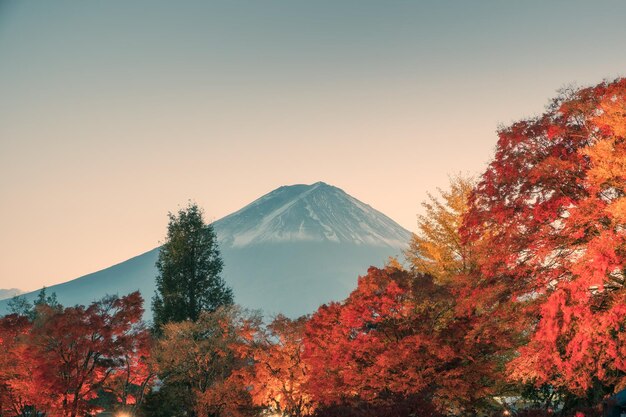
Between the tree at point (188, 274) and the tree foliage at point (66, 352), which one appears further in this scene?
the tree at point (188, 274)

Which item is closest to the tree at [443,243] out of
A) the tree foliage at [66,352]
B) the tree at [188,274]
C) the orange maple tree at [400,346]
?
the orange maple tree at [400,346]

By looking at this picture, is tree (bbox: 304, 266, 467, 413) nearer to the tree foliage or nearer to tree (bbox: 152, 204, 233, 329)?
the tree foliage

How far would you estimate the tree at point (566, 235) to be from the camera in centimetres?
1227

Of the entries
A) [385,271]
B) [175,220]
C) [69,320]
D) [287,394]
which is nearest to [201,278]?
[175,220]

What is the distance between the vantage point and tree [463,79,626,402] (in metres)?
12.3

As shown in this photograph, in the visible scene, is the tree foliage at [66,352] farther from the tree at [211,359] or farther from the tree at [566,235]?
the tree at [566,235]

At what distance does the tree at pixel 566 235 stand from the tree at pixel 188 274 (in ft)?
114

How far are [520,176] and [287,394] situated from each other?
18322 mm

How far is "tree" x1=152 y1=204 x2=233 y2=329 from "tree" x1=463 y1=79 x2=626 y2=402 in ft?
114

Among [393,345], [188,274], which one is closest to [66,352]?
[393,345]

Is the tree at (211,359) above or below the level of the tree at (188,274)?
below

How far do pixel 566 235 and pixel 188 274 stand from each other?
3957 cm

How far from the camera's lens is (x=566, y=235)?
13508 mm

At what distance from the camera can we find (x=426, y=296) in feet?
64.0
